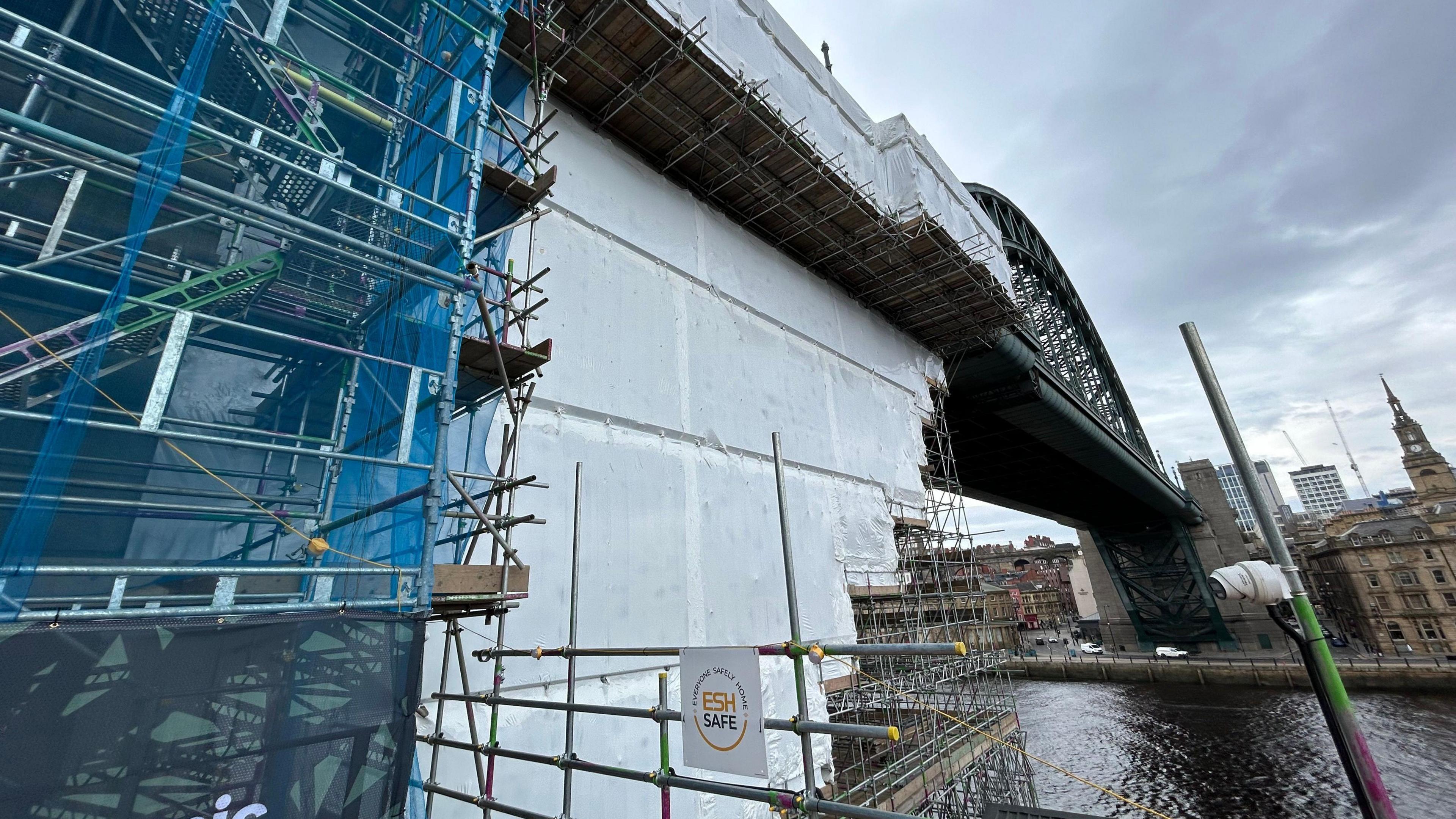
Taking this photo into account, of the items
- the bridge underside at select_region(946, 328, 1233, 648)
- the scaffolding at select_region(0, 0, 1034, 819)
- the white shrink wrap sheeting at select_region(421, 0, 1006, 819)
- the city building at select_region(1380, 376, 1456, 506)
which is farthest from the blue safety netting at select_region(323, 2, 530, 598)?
the city building at select_region(1380, 376, 1456, 506)

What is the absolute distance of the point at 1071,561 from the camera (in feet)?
313

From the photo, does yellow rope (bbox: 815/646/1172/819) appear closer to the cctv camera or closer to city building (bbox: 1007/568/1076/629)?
the cctv camera

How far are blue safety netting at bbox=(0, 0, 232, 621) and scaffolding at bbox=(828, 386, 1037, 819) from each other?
8.81 meters

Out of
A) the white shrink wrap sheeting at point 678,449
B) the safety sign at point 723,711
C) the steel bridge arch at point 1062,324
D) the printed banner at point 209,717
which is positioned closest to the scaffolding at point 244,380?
the printed banner at point 209,717

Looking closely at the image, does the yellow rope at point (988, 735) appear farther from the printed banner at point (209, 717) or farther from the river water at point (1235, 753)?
the river water at point (1235, 753)

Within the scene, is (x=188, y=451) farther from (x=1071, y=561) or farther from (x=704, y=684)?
(x=1071, y=561)

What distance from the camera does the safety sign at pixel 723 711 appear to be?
138 inches

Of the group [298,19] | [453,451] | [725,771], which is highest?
[298,19]

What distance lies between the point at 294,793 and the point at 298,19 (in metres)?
6.22

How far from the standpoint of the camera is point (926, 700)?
1162cm

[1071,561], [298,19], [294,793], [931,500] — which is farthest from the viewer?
[1071,561]

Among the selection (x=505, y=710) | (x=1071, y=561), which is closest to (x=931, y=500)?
(x=505, y=710)

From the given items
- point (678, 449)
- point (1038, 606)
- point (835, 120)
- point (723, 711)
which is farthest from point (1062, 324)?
point (1038, 606)

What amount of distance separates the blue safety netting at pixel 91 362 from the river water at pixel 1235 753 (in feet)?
74.8
